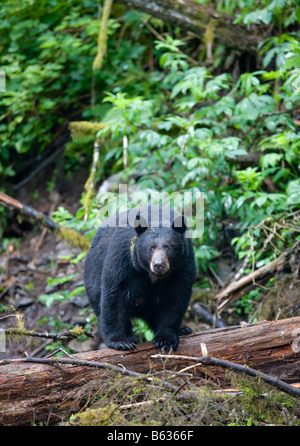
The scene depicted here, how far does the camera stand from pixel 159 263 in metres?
4.66

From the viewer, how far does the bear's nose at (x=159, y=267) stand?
467 centimetres

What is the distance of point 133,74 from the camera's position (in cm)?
1018

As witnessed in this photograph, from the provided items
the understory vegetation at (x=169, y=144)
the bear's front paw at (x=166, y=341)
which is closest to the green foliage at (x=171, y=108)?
the understory vegetation at (x=169, y=144)

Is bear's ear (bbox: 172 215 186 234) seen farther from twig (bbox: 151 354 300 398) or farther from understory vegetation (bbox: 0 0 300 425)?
understory vegetation (bbox: 0 0 300 425)

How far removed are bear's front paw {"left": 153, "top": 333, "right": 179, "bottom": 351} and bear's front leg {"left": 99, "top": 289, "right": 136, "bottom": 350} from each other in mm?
274

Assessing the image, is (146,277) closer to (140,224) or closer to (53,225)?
(140,224)

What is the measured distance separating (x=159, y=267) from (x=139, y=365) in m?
0.93

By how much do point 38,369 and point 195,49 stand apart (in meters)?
8.39

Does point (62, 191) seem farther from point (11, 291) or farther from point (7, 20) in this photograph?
point (7, 20)

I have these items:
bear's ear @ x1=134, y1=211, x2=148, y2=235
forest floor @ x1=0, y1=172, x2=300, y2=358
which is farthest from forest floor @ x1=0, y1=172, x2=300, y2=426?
bear's ear @ x1=134, y1=211, x2=148, y2=235

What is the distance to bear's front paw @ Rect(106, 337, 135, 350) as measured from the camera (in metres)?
4.75

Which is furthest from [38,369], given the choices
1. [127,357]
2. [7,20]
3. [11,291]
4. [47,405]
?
[7,20]

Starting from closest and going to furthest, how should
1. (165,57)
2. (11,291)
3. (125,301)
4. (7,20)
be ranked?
(125,301) → (165,57) → (11,291) → (7,20)

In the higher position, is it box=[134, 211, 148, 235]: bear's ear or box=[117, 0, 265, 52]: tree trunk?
box=[117, 0, 265, 52]: tree trunk
